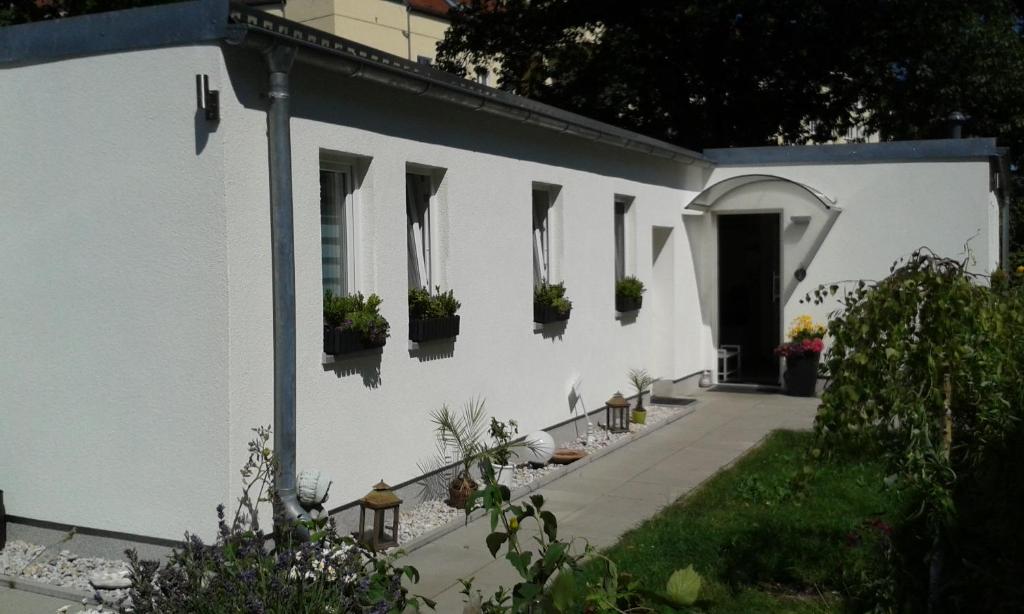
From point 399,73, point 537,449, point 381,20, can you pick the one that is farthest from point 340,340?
point 381,20

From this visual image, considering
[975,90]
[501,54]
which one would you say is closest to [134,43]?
[501,54]

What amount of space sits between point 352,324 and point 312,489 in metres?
1.26

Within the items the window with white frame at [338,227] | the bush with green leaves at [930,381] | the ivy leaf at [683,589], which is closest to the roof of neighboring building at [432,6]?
the window with white frame at [338,227]

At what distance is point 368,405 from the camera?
7652 mm

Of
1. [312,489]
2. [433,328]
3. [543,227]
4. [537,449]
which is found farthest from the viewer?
[543,227]

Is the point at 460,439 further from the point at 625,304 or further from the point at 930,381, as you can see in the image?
the point at 930,381

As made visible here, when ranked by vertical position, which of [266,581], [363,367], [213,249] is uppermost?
[213,249]

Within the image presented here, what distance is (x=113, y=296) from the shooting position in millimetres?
6691

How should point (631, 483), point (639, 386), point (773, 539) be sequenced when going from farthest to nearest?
point (639, 386)
point (631, 483)
point (773, 539)

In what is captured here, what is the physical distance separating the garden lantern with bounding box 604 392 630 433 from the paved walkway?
0.37 m

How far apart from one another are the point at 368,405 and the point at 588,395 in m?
4.38

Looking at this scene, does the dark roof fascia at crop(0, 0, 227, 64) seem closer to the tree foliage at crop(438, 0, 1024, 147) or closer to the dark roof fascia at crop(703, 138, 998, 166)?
the dark roof fascia at crop(703, 138, 998, 166)

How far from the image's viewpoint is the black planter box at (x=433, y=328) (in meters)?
8.16

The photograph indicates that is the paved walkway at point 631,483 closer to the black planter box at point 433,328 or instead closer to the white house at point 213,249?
the white house at point 213,249
